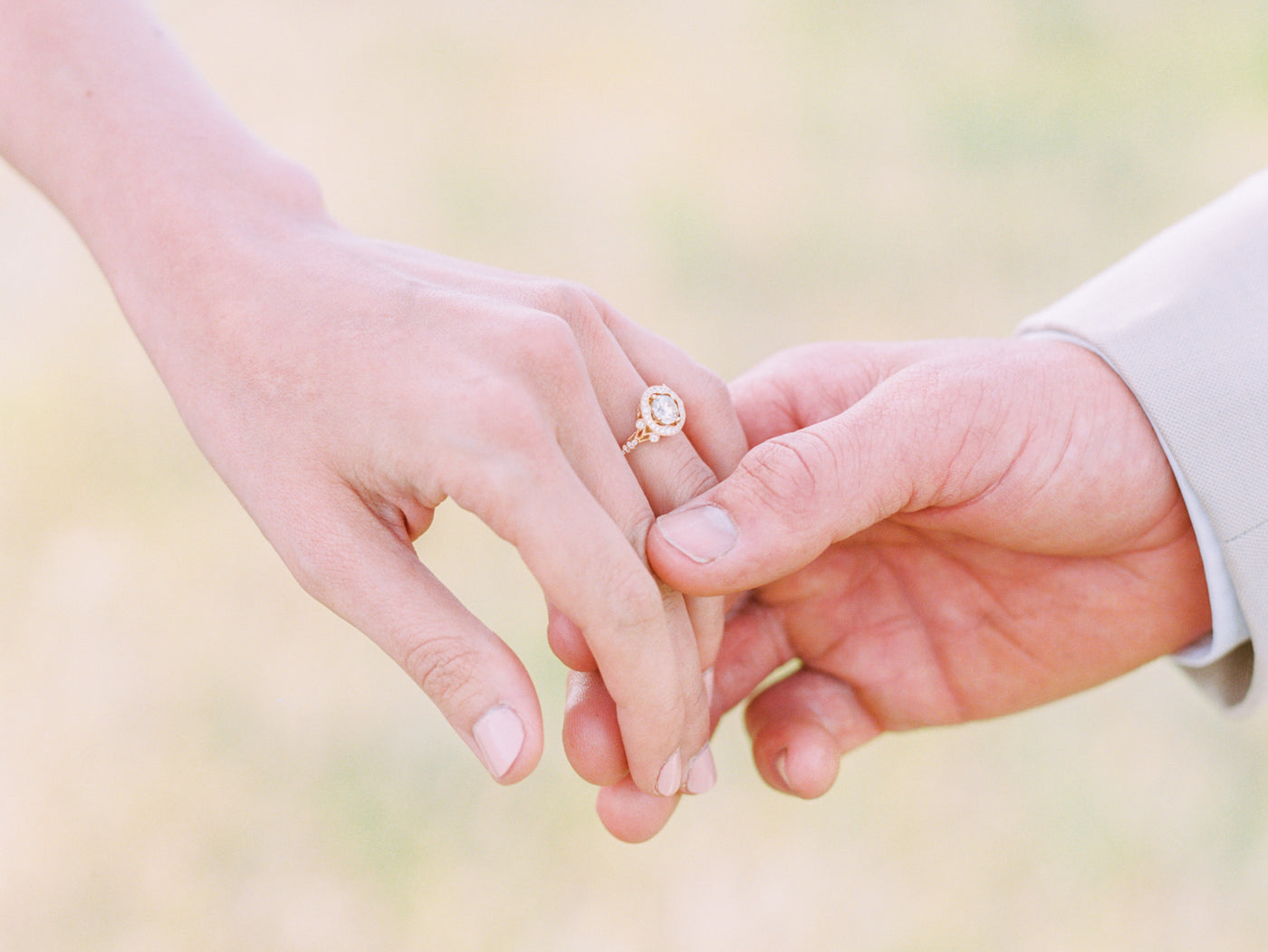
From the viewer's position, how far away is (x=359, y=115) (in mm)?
4715

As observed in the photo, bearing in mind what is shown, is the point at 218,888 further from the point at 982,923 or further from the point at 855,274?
the point at 855,274

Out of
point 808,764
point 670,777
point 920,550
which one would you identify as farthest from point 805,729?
point 670,777

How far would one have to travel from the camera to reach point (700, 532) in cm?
171

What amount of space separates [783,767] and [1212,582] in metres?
0.84

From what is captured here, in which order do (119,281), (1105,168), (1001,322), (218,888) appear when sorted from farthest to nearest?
(1105,168) → (1001,322) → (218,888) → (119,281)

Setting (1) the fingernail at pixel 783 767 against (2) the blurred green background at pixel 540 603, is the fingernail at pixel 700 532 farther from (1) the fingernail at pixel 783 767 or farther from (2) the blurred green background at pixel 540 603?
(2) the blurred green background at pixel 540 603

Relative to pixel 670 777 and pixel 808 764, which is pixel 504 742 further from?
pixel 808 764

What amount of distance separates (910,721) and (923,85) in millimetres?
3420

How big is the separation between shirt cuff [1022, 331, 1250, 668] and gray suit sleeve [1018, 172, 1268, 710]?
3 centimetres

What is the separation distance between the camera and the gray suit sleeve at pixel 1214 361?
6.39ft

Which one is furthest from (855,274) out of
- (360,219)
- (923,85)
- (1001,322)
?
(360,219)

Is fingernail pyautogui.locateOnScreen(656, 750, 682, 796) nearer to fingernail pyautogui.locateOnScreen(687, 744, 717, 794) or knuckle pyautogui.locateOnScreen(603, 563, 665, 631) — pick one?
fingernail pyautogui.locateOnScreen(687, 744, 717, 794)

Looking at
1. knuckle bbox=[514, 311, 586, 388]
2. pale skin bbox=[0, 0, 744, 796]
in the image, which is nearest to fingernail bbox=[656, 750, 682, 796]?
pale skin bbox=[0, 0, 744, 796]

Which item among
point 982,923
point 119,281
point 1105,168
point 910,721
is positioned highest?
point 119,281
